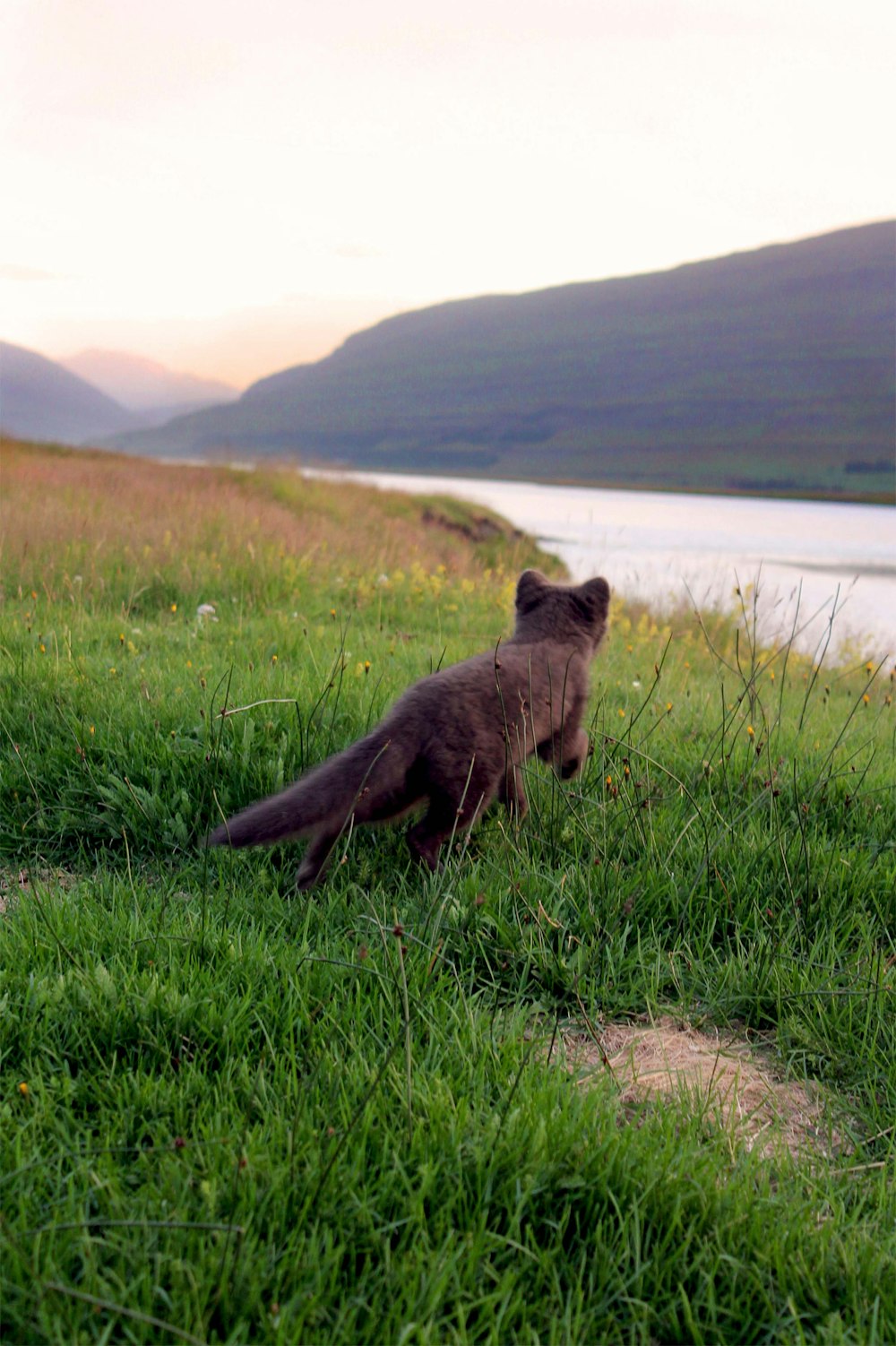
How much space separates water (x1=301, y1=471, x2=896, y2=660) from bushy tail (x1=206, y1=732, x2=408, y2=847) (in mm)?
2017

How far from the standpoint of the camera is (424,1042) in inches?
99.3

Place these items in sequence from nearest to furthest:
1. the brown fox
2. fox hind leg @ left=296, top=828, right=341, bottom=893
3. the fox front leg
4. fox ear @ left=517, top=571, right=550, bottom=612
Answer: the brown fox
fox hind leg @ left=296, top=828, right=341, bottom=893
the fox front leg
fox ear @ left=517, top=571, right=550, bottom=612

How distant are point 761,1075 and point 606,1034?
1.61 ft

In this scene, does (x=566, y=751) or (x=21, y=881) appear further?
(x=566, y=751)

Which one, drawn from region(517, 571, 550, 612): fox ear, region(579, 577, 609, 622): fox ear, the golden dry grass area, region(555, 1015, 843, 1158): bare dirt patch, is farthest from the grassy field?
the golden dry grass area

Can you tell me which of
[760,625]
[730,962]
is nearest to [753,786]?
[730,962]

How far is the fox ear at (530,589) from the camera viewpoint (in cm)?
473

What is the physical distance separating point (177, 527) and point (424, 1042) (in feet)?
29.2

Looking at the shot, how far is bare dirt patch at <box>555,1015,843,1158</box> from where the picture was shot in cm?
238

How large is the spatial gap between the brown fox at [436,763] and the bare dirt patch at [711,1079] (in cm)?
103

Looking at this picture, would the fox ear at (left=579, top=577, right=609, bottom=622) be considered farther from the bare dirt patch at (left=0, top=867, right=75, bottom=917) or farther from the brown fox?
the bare dirt patch at (left=0, top=867, right=75, bottom=917)

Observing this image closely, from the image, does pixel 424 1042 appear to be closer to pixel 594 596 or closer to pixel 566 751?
pixel 566 751

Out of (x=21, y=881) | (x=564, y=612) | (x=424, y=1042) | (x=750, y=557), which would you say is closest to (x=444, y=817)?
(x=424, y=1042)

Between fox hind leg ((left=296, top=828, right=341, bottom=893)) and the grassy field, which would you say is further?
fox hind leg ((left=296, top=828, right=341, bottom=893))
